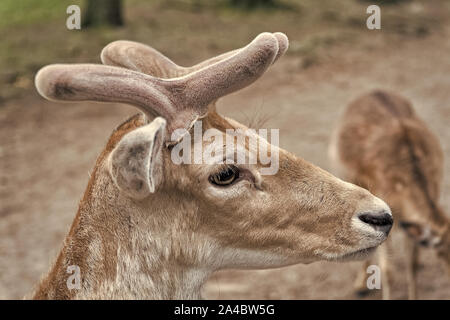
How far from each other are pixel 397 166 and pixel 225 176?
10.6 ft

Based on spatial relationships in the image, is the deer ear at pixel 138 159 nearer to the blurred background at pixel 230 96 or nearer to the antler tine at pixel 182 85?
the antler tine at pixel 182 85

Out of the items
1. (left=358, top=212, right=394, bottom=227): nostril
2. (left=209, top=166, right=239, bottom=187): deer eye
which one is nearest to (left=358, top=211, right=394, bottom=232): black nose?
(left=358, top=212, right=394, bottom=227): nostril

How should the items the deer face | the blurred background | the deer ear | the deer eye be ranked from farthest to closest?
the blurred background → the deer eye → the deer face → the deer ear

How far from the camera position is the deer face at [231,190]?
9.41 ft

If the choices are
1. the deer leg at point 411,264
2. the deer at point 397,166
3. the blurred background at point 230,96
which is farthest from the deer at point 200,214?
the deer leg at point 411,264

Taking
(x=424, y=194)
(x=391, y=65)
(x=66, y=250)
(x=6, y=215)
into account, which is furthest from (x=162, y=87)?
(x=391, y=65)

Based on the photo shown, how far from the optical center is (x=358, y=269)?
6.63 metres

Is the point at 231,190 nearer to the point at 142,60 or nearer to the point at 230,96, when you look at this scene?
the point at 142,60

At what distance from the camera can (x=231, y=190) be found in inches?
122

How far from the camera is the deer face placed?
2.87 metres

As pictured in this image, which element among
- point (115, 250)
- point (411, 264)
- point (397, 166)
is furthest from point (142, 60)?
point (411, 264)

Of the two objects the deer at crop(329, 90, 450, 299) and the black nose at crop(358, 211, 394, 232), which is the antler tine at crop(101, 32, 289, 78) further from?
the deer at crop(329, 90, 450, 299)

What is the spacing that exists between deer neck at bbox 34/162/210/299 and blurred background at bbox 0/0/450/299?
7.21 ft
